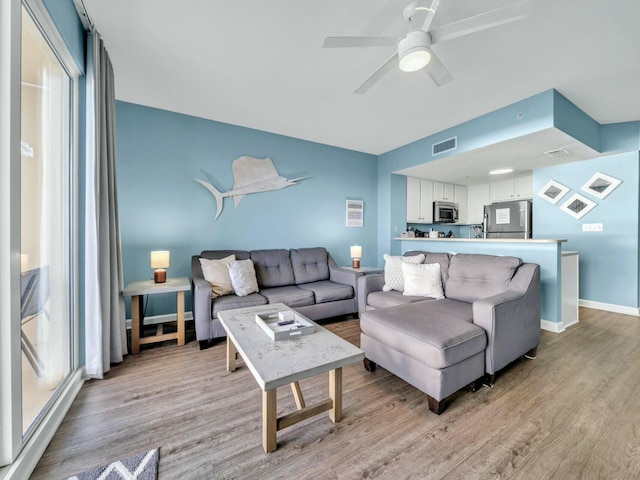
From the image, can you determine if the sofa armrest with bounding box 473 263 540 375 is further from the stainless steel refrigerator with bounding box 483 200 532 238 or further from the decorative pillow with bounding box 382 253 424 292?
the stainless steel refrigerator with bounding box 483 200 532 238

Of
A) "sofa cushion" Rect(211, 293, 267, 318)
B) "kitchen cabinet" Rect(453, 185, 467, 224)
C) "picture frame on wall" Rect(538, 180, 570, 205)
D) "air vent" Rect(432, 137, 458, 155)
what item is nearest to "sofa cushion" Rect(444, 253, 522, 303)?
"air vent" Rect(432, 137, 458, 155)

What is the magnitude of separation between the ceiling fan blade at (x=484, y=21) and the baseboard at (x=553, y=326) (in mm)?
3072

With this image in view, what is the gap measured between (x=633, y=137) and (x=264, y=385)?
5285 mm

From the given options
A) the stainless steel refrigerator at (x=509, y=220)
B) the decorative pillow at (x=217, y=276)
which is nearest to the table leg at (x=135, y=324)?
the decorative pillow at (x=217, y=276)

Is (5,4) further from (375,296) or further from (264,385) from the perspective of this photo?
(375,296)

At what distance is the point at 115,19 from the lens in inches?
72.9

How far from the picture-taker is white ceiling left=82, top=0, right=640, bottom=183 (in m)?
1.76

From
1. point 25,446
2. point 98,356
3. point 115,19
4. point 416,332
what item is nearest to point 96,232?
point 98,356

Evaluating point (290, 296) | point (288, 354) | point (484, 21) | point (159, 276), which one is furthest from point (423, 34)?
point (159, 276)

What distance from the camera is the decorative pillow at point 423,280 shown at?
2732 millimetres

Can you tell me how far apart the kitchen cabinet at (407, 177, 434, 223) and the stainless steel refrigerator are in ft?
3.33

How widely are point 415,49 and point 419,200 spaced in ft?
12.6

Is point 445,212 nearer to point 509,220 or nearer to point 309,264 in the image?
point 509,220

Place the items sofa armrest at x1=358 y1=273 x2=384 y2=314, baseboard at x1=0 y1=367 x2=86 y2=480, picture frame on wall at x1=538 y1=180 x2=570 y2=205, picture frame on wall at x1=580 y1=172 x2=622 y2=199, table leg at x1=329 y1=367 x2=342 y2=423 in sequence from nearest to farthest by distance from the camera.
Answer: baseboard at x1=0 y1=367 x2=86 y2=480 < table leg at x1=329 y1=367 x2=342 y2=423 < sofa armrest at x1=358 y1=273 x2=384 y2=314 < picture frame on wall at x1=580 y1=172 x2=622 y2=199 < picture frame on wall at x1=538 y1=180 x2=570 y2=205
